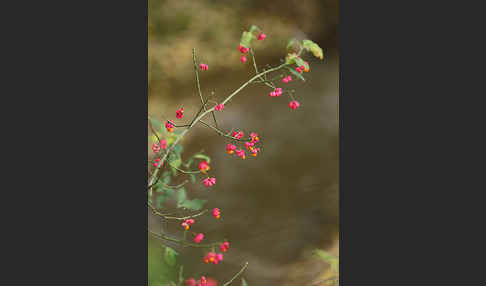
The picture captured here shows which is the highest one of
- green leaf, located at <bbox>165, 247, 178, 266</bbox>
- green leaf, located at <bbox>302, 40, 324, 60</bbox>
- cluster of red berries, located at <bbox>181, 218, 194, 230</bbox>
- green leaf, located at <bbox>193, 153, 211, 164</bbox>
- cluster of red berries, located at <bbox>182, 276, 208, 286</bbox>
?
green leaf, located at <bbox>302, 40, 324, 60</bbox>

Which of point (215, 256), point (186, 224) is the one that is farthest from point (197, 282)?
point (186, 224)

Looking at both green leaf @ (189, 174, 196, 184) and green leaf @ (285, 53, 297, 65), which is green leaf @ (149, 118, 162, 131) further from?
green leaf @ (285, 53, 297, 65)

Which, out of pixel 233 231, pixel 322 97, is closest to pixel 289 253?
pixel 233 231

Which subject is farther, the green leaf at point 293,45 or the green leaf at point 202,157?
the green leaf at point 293,45

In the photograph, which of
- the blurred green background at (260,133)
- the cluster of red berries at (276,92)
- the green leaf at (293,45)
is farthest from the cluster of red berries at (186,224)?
the green leaf at (293,45)

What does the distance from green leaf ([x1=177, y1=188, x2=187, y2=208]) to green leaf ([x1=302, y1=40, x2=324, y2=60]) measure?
0.84 meters

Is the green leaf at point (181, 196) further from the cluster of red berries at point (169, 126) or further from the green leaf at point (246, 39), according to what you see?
the green leaf at point (246, 39)

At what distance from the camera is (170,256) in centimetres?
201

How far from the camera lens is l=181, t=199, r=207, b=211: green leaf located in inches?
80.4

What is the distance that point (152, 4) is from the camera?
1901 millimetres

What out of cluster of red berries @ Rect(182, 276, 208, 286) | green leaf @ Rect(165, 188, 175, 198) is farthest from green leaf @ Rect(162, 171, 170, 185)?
cluster of red berries @ Rect(182, 276, 208, 286)

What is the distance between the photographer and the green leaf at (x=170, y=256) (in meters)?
2.01

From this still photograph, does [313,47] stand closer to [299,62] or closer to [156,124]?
[299,62]

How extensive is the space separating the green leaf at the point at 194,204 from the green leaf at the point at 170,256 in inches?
7.2
